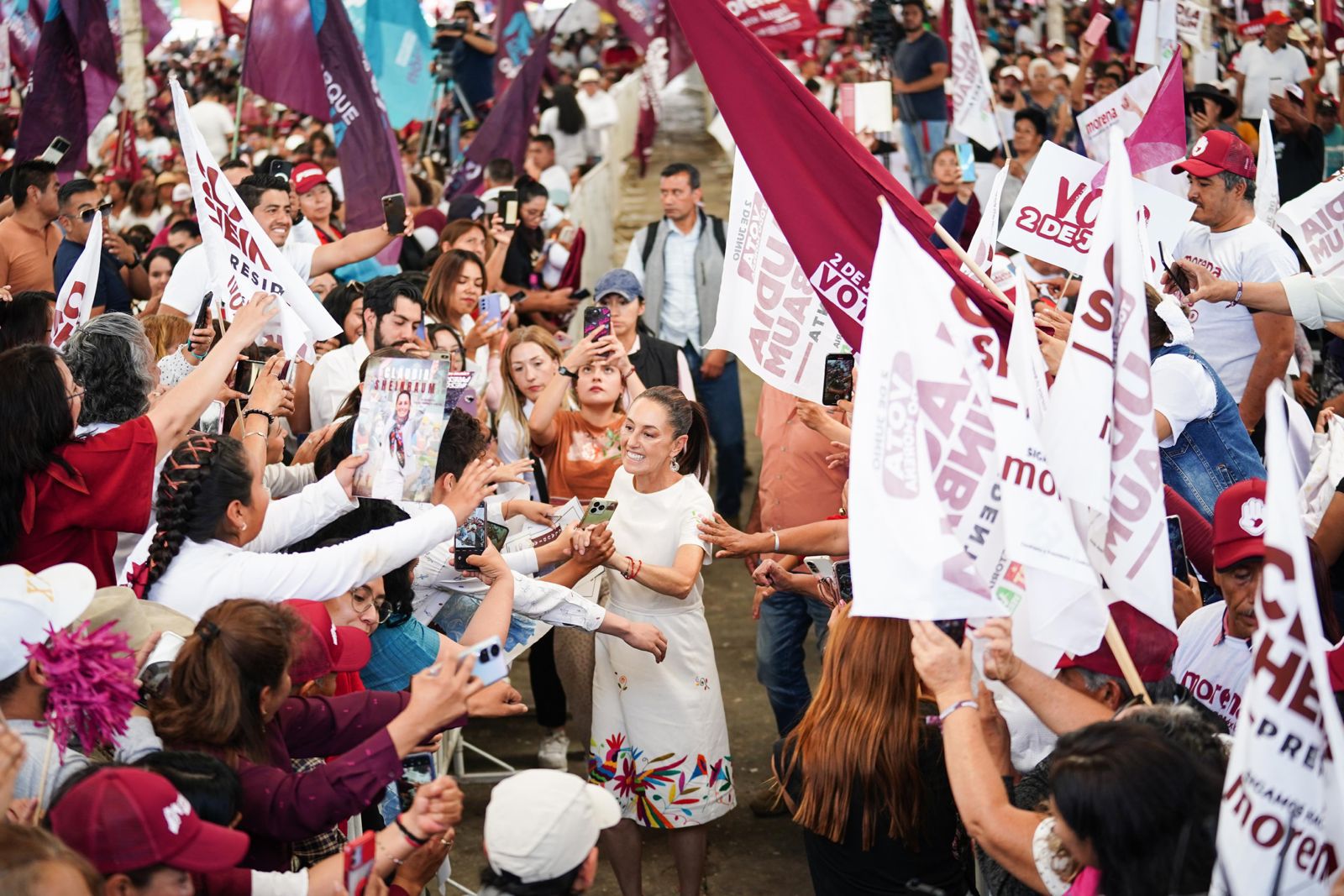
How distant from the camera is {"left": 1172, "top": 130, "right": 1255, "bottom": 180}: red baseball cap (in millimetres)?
6020

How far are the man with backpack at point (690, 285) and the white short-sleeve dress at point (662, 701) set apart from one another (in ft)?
12.2

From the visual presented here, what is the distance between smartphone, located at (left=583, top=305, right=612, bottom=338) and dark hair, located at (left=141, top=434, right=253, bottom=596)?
8.40 feet

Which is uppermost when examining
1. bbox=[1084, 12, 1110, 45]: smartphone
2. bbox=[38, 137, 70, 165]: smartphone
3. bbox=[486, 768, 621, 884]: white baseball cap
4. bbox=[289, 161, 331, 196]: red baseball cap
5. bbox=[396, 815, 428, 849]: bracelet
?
bbox=[1084, 12, 1110, 45]: smartphone

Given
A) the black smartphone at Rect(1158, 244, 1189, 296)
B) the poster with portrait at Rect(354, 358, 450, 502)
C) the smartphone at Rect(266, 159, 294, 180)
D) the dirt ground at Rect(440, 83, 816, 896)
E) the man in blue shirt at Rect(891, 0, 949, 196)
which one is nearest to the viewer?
the poster with portrait at Rect(354, 358, 450, 502)

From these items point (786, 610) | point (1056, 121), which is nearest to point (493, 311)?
point (786, 610)

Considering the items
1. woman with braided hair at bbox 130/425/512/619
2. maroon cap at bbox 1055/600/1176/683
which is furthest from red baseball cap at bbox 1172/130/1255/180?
woman with braided hair at bbox 130/425/512/619

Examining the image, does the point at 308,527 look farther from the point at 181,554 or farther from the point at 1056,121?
the point at 1056,121

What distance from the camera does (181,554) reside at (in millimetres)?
3623

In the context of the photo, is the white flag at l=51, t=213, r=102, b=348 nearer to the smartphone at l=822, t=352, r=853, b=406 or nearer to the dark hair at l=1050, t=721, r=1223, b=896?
the smartphone at l=822, t=352, r=853, b=406

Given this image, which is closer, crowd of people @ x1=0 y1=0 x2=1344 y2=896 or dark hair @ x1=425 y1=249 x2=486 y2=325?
crowd of people @ x1=0 y1=0 x2=1344 y2=896

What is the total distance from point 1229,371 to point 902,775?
3.58 metres

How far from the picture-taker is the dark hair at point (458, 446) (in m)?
4.33

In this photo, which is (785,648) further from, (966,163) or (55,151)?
(966,163)

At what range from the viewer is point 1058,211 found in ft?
18.4
